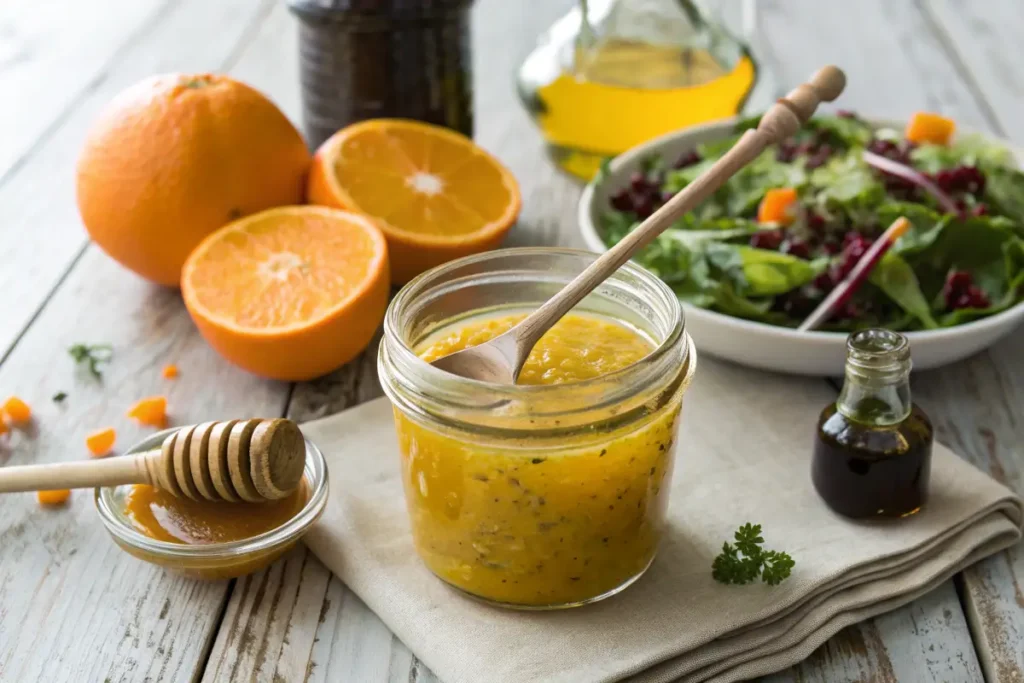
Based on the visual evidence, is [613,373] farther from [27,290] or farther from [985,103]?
[985,103]

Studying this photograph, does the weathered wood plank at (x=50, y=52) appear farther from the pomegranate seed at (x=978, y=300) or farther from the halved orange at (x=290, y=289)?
the pomegranate seed at (x=978, y=300)

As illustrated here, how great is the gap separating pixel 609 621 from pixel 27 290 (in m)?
1.43

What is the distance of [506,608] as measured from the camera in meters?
1.42

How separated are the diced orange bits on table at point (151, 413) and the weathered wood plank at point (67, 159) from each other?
37 cm

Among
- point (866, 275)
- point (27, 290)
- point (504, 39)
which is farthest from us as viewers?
point (504, 39)

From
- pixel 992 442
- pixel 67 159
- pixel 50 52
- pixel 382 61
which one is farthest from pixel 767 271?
pixel 50 52

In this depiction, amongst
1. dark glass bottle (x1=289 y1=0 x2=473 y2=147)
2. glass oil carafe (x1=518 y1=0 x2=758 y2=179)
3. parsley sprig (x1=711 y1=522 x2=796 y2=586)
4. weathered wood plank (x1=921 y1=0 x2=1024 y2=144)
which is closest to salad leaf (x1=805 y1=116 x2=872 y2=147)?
glass oil carafe (x1=518 y1=0 x2=758 y2=179)

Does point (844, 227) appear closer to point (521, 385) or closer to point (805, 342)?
point (805, 342)

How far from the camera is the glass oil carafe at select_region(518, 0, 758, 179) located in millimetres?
2463

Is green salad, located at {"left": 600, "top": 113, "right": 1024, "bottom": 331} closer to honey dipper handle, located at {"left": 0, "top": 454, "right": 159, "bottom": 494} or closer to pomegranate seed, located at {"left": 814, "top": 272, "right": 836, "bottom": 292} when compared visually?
pomegranate seed, located at {"left": 814, "top": 272, "right": 836, "bottom": 292}

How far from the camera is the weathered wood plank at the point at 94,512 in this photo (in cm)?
139

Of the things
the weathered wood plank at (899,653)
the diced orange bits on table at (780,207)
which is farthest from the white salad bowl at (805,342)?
the weathered wood plank at (899,653)

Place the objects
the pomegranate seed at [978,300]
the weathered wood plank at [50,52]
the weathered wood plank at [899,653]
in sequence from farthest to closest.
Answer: the weathered wood plank at [50,52]
the pomegranate seed at [978,300]
the weathered wood plank at [899,653]

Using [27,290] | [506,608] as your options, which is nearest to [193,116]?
[27,290]
